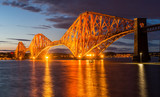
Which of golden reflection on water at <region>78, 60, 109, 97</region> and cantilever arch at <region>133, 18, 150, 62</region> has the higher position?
cantilever arch at <region>133, 18, 150, 62</region>

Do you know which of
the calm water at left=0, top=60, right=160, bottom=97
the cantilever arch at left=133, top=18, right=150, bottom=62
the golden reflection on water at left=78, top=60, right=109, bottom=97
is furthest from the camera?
the cantilever arch at left=133, top=18, right=150, bottom=62

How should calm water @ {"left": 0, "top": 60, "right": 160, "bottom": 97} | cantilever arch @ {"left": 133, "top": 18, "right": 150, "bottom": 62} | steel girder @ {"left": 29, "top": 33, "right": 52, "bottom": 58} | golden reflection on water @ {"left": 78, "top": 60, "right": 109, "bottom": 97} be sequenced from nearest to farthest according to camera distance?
golden reflection on water @ {"left": 78, "top": 60, "right": 109, "bottom": 97}, calm water @ {"left": 0, "top": 60, "right": 160, "bottom": 97}, cantilever arch @ {"left": 133, "top": 18, "right": 150, "bottom": 62}, steel girder @ {"left": 29, "top": 33, "right": 52, "bottom": 58}

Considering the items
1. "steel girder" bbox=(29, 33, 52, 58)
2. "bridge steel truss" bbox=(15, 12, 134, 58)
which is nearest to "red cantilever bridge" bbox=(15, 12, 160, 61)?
"bridge steel truss" bbox=(15, 12, 134, 58)

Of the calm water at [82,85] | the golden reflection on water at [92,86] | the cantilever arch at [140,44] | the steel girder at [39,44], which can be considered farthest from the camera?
the steel girder at [39,44]

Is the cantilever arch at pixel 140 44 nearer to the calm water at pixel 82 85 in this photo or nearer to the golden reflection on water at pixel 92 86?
the calm water at pixel 82 85

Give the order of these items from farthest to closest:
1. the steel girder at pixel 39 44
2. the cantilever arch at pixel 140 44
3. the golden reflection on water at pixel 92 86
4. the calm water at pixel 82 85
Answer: the steel girder at pixel 39 44 → the cantilever arch at pixel 140 44 → the calm water at pixel 82 85 → the golden reflection on water at pixel 92 86

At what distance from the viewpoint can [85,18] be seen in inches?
3915

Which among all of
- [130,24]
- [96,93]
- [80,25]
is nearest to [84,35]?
[80,25]

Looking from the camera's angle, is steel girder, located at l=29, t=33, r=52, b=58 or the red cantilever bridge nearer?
the red cantilever bridge

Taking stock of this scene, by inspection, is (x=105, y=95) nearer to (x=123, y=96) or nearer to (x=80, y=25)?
(x=123, y=96)

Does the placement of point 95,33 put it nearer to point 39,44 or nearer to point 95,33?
point 95,33

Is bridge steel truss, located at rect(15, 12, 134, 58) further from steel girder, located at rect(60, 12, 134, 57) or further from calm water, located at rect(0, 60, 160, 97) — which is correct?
calm water, located at rect(0, 60, 160, 97)

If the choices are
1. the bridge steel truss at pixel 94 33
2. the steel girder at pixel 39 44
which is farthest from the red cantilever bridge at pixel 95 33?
the steel girder at pixel 39 44

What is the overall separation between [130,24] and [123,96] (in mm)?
74110
